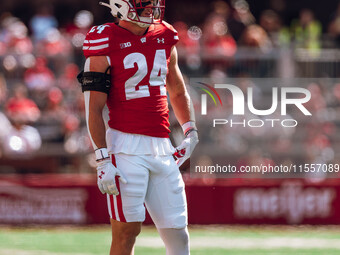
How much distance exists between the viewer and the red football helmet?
4672 mm

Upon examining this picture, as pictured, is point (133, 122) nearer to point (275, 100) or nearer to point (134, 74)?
point (134, 74)

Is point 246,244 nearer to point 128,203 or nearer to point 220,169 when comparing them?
point 220,169

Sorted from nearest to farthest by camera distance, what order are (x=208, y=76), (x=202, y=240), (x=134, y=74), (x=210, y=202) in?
(x=134, y=74), (x=202, y=240), (x=210, y=202), (x=208, y=76)

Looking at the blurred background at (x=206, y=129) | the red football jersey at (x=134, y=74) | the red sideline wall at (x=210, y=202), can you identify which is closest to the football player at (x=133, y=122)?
the red football jersey at (x=134, y=74)

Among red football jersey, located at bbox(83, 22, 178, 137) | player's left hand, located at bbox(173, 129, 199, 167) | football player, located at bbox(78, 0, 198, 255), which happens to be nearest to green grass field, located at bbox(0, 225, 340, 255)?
player's left hand, located at bbox(173, 129, 199, 167)

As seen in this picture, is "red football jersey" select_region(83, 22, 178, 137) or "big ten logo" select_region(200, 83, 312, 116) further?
"big ten logo" select_region(200, 83, 312, 116)

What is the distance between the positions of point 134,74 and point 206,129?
6.69 metres

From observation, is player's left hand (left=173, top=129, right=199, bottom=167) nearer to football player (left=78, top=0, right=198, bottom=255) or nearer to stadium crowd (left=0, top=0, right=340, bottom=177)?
football player (left=78, top=0, right=198, bottom=255)

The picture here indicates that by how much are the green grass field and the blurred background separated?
29 centimetres

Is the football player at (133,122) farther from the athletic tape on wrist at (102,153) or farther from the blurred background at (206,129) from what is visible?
the blurred background at (206,129)

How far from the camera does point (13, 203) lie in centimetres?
1040

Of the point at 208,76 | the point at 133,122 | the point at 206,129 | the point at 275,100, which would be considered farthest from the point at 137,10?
the point at 275,100

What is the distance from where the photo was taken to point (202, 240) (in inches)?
358

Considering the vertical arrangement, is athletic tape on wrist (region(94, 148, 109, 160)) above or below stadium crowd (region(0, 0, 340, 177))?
above
